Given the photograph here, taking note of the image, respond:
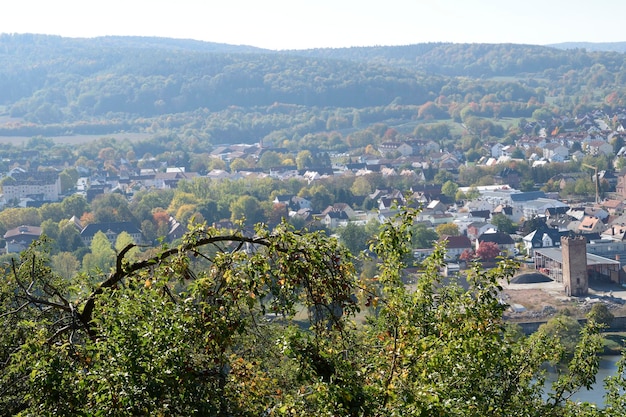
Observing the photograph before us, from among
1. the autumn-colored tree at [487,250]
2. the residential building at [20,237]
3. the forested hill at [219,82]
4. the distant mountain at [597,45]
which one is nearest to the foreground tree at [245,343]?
the autumn-colored tree at [487,250]

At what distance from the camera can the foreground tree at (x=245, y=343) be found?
229 centimetres

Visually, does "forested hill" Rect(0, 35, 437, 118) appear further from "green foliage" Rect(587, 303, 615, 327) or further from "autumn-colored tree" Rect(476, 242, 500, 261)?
"green foliage" Rect(587, 303, 615, 327)

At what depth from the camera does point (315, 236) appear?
2.53 metres

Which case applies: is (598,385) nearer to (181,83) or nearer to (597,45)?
(181,83)

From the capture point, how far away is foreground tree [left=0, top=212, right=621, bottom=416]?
2.29 meters

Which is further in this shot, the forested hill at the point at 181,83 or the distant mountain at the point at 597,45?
the distant mountain at the point at 597,45

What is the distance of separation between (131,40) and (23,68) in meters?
31.7

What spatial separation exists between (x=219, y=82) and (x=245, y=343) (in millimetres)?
78349

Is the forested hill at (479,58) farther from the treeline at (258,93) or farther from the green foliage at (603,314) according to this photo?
the green foliage at (603,314)

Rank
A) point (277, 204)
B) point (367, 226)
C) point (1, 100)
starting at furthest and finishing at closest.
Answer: point (1, 100) < point (277, 204) < point (367, 226)

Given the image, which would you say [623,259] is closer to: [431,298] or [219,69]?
[431,298]

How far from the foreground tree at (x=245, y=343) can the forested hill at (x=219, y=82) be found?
212 feet

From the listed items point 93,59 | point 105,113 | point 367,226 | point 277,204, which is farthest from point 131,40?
point 367,226

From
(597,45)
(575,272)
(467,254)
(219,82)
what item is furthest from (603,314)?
(597,45)
